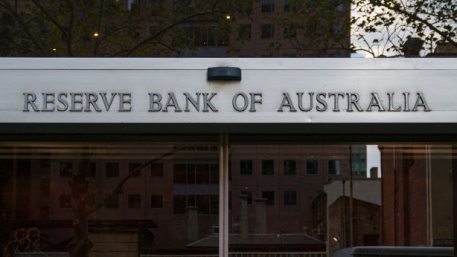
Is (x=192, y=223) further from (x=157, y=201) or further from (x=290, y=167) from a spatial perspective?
(x=290, y=167)

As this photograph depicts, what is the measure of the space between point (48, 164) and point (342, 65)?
11.7ft

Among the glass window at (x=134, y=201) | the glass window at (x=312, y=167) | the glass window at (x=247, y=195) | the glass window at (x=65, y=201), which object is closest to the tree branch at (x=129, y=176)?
the glass window at (x=134, y=201)

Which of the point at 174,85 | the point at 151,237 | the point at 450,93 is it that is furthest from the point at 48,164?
the point at 450,93

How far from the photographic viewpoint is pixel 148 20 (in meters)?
16.5

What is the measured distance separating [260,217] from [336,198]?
0.87 m

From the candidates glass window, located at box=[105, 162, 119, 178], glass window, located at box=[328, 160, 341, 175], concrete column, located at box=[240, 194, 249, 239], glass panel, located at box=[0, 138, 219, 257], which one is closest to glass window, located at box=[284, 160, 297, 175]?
glass window, located at box=[328, 160, 341, 175]

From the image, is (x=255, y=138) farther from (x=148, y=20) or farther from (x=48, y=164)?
(x=148, y=20)

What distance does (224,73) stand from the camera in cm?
738

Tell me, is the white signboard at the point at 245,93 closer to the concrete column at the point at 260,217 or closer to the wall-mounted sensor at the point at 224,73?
the wall-mounted sensor at the point at 224,73

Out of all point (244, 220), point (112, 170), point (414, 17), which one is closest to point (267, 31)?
point (414, 17)

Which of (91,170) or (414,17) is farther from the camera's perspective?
(414,17)

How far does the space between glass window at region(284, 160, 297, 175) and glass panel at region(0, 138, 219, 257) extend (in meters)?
0.79

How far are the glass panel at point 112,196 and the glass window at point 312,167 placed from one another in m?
1.04

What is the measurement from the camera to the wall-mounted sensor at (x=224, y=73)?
7383mm
